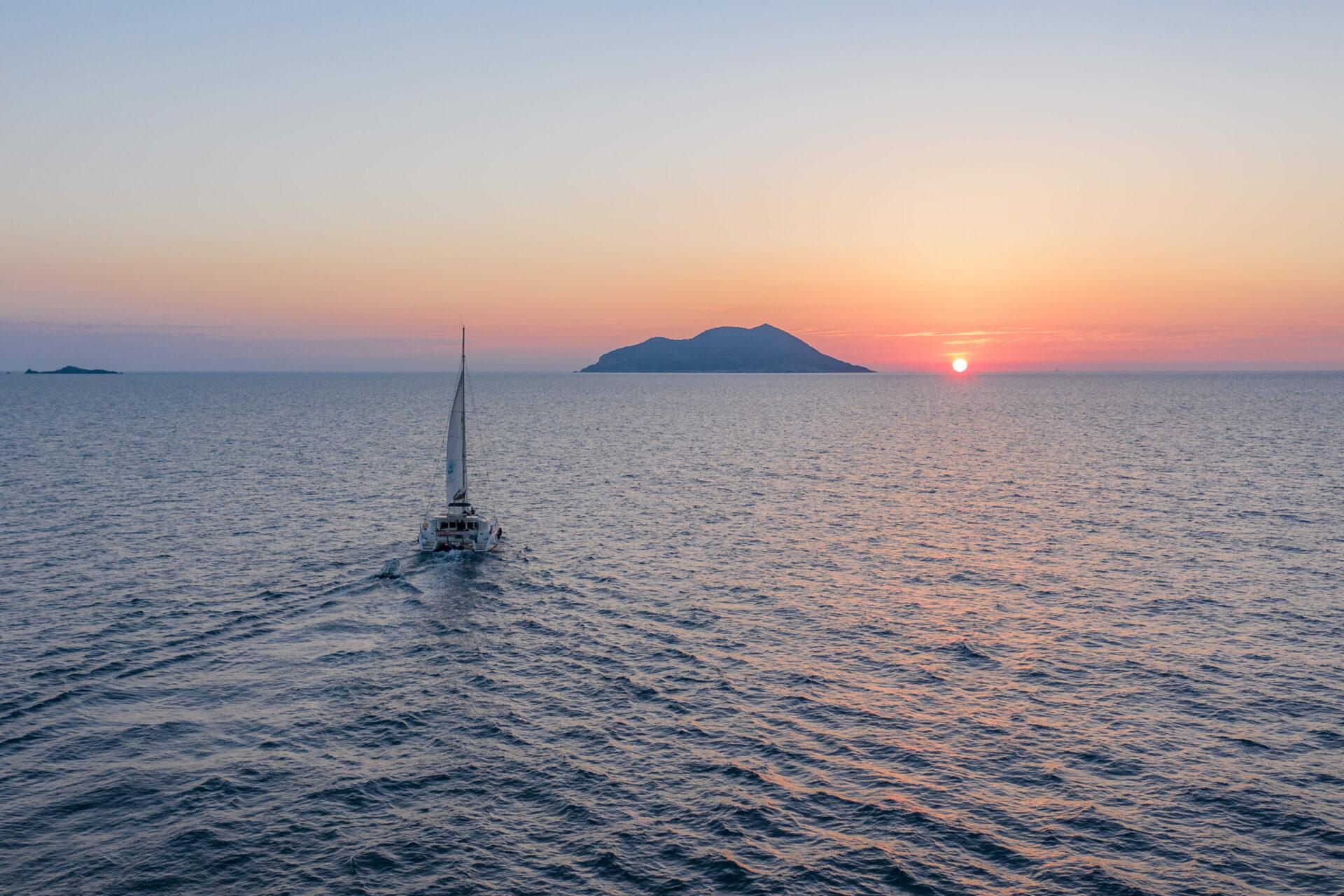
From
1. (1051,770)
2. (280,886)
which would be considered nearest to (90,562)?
(280,886)

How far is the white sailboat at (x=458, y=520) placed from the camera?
249 feet

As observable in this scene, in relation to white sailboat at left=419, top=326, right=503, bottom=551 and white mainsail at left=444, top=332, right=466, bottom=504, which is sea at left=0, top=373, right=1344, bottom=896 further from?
white mainsail at left=444, top=332, right=466, bottom=504

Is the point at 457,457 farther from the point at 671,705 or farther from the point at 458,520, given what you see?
the point at 671,705

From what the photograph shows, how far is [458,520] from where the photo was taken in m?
76.4

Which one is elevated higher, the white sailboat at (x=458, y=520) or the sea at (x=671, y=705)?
the white sailboat at (x=458, y=520)

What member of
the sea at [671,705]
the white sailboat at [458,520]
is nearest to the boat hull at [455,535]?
the white sailboat at [458,520]

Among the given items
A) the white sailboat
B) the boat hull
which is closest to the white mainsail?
the white sailboat

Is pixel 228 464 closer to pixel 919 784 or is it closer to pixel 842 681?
pixel 842 681

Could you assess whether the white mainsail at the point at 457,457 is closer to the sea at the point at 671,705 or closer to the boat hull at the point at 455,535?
the boat hull at the point at 455,535

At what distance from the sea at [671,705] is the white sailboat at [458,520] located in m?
1.85

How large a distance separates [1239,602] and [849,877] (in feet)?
144

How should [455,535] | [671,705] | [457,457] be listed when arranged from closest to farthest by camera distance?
[671,705], [455,535], [457,457]

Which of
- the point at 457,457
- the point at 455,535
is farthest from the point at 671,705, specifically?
the point at 457,457

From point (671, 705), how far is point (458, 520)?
38360mm
